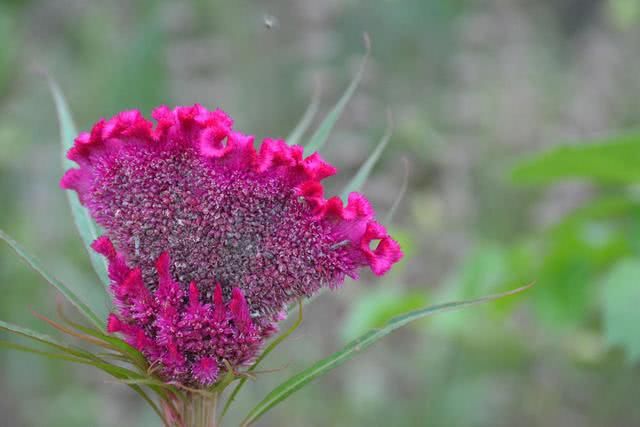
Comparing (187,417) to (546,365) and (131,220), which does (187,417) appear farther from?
(546,365)

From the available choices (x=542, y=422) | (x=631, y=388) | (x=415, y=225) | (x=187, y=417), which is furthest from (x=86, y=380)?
(x=187, y=417)

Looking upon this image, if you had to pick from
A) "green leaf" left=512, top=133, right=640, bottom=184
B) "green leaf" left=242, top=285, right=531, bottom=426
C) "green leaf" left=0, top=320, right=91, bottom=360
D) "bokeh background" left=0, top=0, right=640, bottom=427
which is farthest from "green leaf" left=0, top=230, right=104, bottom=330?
"bokeh background" left=0, top=0, right=640, bottom=427

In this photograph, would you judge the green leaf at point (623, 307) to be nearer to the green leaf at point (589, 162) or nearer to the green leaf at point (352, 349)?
the green leaf at point (589, 162)

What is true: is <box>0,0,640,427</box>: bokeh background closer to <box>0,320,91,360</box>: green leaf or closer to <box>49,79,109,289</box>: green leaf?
<box>49,79,109,289</box>: green leaf

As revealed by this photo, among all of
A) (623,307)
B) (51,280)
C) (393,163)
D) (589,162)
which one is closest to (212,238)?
(51,280)

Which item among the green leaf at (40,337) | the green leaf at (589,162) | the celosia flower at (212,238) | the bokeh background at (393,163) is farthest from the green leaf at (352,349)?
the bokeh background at (393,163)

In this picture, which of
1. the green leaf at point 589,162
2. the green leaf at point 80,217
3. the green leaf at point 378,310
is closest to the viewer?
the green leaf at point 80,217

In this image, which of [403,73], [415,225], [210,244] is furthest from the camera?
[403,73]
